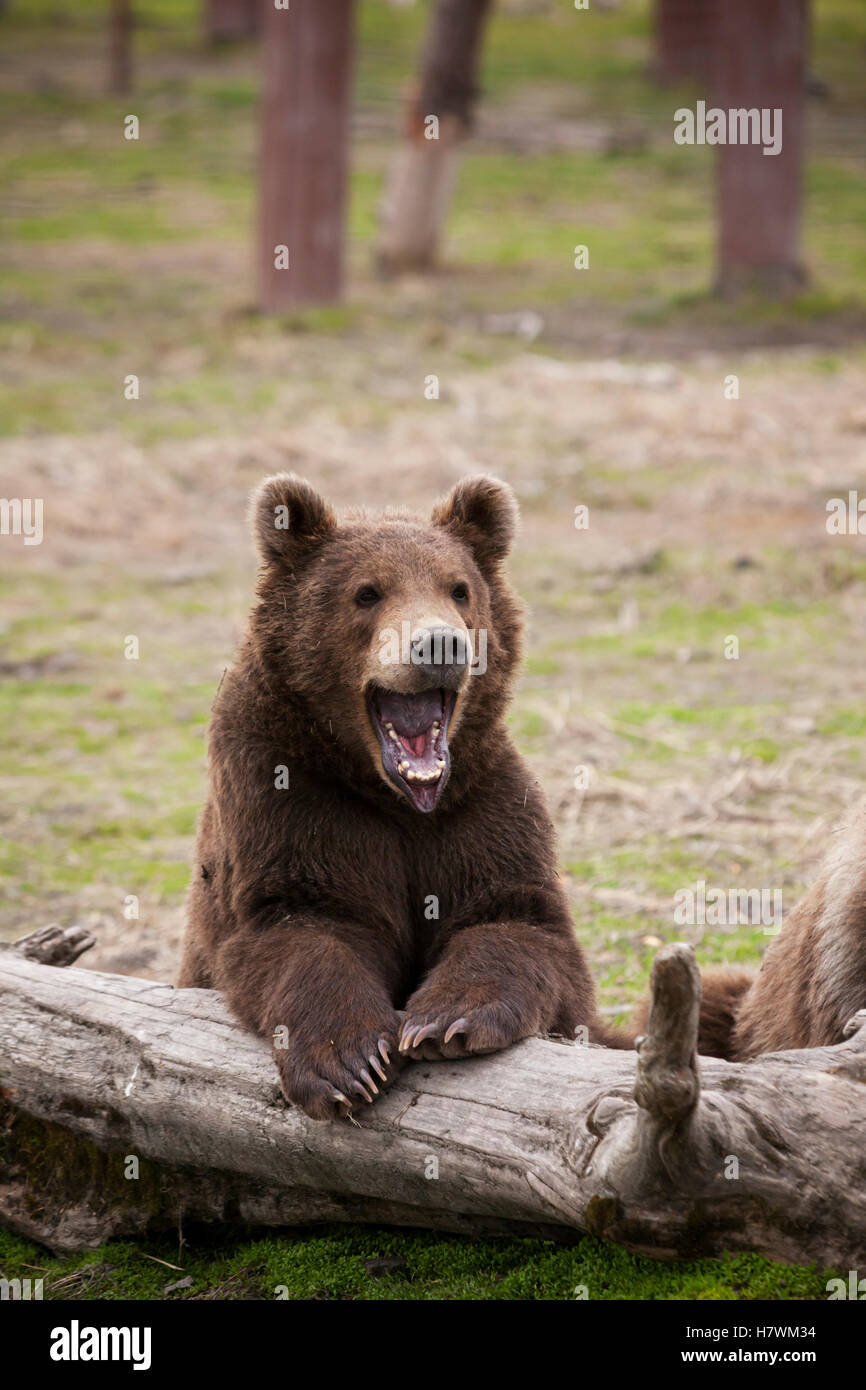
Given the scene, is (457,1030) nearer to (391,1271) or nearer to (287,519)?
(391,1271)

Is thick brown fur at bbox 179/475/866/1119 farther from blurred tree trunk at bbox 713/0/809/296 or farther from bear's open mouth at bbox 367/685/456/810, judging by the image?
blurred tree trunk at bbox 713/0/809/296

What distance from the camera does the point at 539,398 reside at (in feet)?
54.5

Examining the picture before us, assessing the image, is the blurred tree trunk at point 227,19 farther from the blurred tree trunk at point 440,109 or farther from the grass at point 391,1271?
the grass at point 391,1271

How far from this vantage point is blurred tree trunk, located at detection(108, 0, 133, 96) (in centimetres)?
3319

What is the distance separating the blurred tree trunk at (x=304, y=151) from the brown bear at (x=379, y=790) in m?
15.4

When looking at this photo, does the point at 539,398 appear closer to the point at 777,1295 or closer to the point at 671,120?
the point at 777,1295

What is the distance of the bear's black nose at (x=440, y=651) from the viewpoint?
4484mm

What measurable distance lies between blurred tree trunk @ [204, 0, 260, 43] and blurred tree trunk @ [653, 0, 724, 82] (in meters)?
9.96

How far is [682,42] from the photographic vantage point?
114ft

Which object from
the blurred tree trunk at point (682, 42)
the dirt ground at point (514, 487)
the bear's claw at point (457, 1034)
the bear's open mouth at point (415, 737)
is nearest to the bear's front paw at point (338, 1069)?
the bear's claw at point (457, 1034)

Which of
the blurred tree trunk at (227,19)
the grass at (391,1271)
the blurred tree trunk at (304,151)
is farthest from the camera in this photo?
the blurred tree trunk at (227,19)

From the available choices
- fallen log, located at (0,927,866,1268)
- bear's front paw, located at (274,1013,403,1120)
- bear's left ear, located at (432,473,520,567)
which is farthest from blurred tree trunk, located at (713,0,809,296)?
Result: bear's front paw, located at (274,1013,403,1120)

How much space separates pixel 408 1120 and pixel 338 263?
57.1 feet

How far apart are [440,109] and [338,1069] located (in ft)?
62.1
